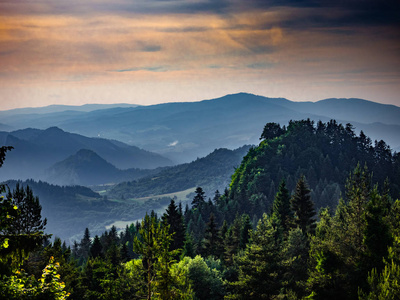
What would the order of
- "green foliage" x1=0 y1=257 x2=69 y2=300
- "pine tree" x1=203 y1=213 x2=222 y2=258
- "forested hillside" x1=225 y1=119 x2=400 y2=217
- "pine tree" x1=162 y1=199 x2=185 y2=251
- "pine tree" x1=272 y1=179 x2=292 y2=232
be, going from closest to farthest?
"green foliage" x1=0 y1=257 x2=69 y2=300
"pine tree" x1=162 y1=199 x2=185 y2=251
"pine tree" x1=272 y1=179 x2=292 y2=232
"pine tree" x1=203 y1=213 x2=222 y2=258
"forested hillside" x1=225 y1=119 x2=400 y2=217

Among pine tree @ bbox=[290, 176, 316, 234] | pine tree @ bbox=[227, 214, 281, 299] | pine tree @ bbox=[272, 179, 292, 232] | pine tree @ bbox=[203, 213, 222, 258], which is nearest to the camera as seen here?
pine tree @ bbox=[227, 214, 281, 299]

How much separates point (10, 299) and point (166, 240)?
13.9 m

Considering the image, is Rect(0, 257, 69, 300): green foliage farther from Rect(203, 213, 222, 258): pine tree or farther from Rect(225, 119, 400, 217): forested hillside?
Rect(225, 119, 400, 217): forested hillside

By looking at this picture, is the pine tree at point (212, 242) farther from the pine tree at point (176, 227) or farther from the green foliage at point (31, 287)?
the green foliage at point (31, 287)

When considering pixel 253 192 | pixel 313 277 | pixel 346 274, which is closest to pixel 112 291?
pixel 313 277

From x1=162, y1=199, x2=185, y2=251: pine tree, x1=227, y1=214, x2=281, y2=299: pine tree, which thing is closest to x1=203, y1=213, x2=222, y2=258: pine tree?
x1=162, y1=199, x2=185, y2=251: pine tree

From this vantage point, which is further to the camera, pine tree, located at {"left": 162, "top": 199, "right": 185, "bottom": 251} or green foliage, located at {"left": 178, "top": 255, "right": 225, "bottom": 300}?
pine tree, located at {"left": 162, "top": 199, "right": 185, "bottom": 251}

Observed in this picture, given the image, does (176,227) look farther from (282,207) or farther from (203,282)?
(203,282)

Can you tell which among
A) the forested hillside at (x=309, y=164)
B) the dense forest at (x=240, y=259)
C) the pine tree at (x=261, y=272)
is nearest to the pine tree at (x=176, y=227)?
the dense forest at (x=240, y=259)

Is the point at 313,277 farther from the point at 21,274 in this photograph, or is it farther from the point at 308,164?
the point at 308,164

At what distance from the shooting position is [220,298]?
152 feet

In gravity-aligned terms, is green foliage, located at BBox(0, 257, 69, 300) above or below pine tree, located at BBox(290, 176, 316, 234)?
above

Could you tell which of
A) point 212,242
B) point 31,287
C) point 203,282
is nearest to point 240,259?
point 203,282

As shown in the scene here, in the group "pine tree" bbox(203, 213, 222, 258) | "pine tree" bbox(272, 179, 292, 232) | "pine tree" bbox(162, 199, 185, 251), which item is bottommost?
"pine tree" bbox(203, 213, 222, 258)
